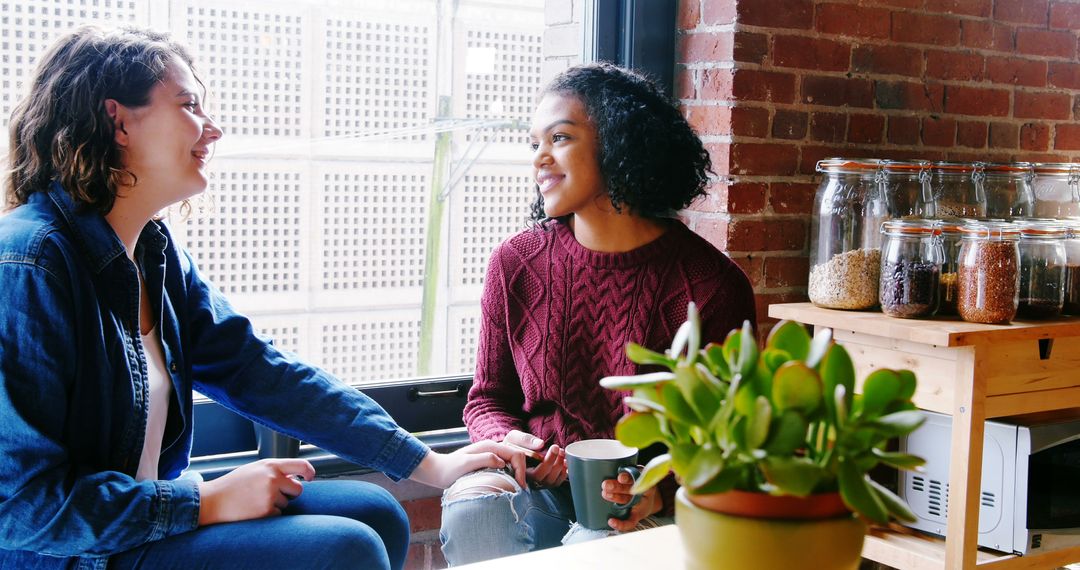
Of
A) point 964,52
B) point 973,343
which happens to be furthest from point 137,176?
point 964,52

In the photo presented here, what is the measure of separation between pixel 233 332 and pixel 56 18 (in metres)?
0.70

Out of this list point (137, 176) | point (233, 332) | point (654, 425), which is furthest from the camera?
point (233, 332)

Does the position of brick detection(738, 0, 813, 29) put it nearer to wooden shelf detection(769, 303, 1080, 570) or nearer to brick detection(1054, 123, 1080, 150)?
wooden shelf detection(769, 303, 1080, 570)

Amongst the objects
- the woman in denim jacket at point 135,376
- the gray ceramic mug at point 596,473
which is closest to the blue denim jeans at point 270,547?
the woman in denim jacket at point 135,376

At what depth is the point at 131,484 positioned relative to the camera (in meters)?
1.37

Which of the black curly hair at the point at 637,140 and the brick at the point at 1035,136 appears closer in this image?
the black curly hair at the point at 637,140

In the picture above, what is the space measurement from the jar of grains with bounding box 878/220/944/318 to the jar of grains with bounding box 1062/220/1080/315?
0.31 meters

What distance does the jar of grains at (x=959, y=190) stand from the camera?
2283 millimetres

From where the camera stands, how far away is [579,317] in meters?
1.93

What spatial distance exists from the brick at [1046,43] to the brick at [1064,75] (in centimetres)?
3

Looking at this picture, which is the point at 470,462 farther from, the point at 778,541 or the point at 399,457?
the point at 778,541

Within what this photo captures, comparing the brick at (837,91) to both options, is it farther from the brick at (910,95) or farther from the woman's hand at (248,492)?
the woman's hand at (248,492)

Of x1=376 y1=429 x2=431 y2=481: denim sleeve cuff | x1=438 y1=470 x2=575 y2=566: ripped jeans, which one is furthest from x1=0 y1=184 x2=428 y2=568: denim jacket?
x1=438 y1=470 x2=575 y2=566: ripped jeans

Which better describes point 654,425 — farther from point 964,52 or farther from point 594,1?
point 964,52
